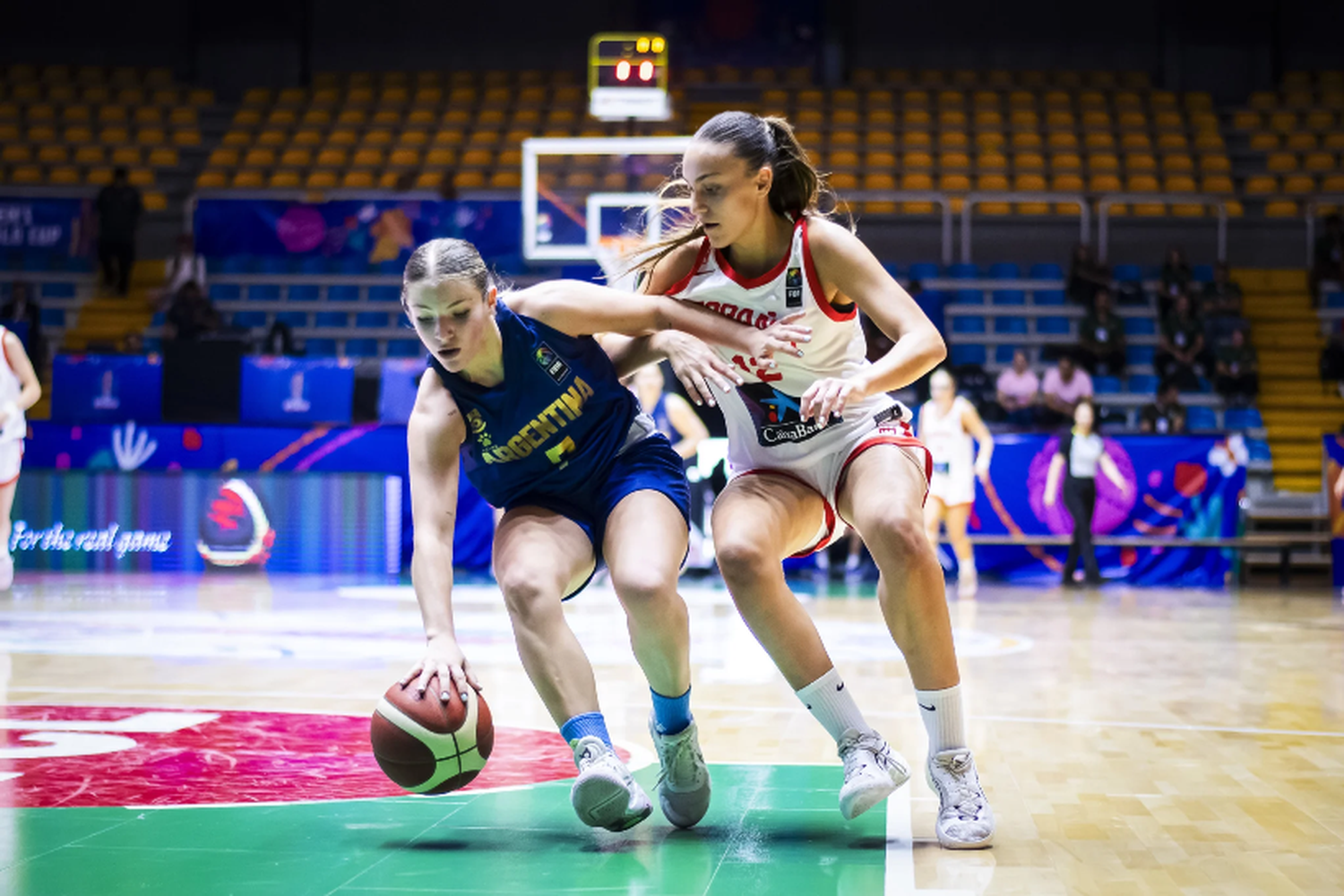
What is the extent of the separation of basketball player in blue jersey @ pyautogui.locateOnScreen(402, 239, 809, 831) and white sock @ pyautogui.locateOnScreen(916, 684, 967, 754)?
56 cm

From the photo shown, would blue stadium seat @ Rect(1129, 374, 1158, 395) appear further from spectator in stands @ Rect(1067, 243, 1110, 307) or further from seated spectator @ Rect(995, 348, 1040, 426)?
seated spectator @ Rect(995, 348, 1040, 426)

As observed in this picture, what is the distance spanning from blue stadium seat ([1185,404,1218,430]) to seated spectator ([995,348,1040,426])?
68.8 inches

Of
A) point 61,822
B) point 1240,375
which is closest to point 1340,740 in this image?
point 61,822

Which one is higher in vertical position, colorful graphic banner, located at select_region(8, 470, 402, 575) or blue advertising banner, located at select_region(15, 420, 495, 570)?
blue advertising banner, located at select_region(15, 420, 495, 570)

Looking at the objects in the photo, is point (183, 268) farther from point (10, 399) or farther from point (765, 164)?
point (765, 164)

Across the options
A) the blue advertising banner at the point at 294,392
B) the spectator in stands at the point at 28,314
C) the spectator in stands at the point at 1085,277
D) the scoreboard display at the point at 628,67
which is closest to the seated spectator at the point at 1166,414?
the spectator in stands at the point at 1085,277

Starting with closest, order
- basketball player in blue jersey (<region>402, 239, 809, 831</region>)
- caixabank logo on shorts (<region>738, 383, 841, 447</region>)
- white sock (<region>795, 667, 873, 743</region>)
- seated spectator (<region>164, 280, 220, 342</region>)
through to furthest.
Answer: basketball player in blue jersey (<region>402, 239, 809, 831</region>) < white sock (<region>795, 667, 873, 743</region>) < caixabank logo on shorts (<region>738, 383, 841, 447</region>) < seated spectator (<region>164, 280, 220, 342</region>)

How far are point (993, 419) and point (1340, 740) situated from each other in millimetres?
8397

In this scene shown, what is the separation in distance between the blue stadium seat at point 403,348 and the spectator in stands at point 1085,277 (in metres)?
6.84

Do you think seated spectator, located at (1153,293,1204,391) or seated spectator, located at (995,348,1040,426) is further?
seated spectator, located at (1153,293,1204,391)

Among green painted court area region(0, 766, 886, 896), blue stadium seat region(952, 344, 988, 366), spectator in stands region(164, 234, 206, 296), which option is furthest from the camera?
spectator in stands region(164, 234, 206, 296)

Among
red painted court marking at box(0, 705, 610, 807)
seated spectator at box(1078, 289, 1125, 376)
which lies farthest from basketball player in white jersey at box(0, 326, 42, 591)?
seated spectator at box(1078, 289, 1125, 376)

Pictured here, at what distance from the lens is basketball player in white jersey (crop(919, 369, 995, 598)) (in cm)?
1090

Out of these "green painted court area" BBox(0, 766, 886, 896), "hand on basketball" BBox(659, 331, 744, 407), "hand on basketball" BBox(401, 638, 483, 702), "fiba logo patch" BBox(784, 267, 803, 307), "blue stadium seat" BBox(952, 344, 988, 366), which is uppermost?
"fiba logo patch" BBox(784, 267, 803, 307)
